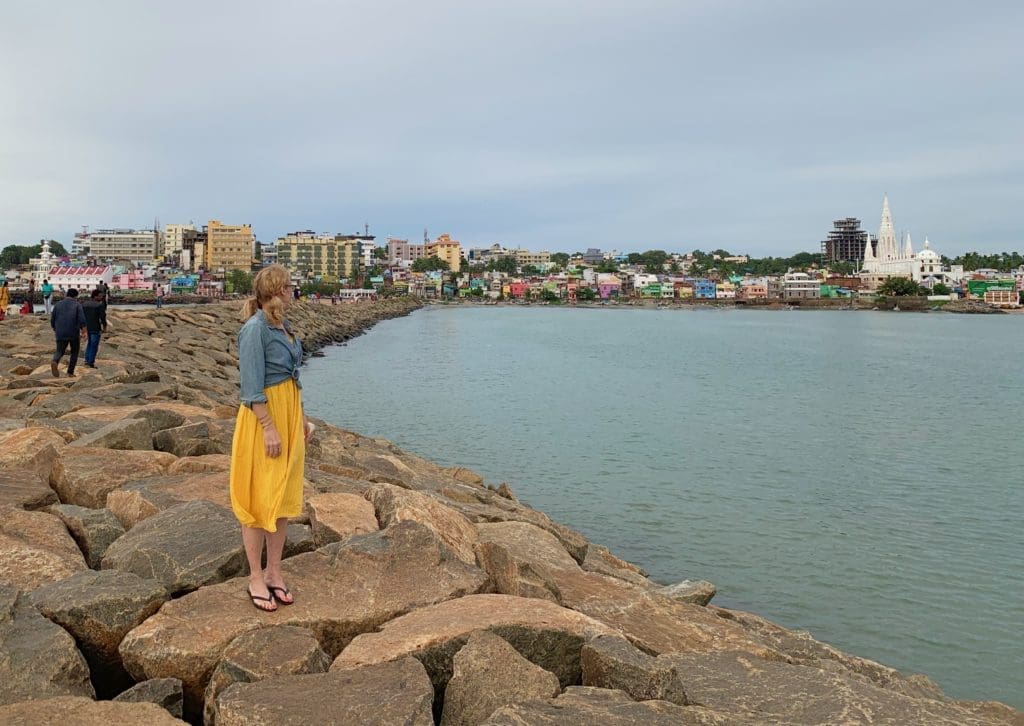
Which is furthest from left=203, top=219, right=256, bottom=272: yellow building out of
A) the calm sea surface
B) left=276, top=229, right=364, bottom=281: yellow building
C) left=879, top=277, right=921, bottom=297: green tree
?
the calm sea surface

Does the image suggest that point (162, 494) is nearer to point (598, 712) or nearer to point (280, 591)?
point (280, 591)

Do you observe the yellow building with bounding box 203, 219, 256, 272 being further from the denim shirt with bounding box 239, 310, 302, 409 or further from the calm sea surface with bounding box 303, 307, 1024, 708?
the denim shirt with bounding box 239, 310, 302, 409

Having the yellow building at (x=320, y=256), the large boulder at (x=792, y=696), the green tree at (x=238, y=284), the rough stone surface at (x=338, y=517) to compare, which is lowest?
the large boulder at (x=792, y=696)

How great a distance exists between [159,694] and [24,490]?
10.4ft

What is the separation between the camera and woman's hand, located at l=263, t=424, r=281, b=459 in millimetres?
4551

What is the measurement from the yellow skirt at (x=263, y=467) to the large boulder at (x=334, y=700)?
3.25 ft

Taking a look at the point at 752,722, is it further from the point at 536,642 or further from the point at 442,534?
the point at 442,534

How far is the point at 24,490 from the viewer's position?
20.9ft

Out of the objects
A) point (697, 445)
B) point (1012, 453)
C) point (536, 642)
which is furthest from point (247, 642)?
point (1012, 453)

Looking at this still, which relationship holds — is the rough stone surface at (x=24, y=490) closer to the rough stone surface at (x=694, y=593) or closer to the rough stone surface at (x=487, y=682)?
the rough stone surface at (x=487, y=682)

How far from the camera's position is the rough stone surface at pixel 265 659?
4.03 m

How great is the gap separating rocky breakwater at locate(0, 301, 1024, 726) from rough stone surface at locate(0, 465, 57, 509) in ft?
0.06

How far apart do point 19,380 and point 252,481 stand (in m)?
11.2

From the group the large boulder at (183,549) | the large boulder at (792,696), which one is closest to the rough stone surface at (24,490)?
the large boulder at (183,549)
